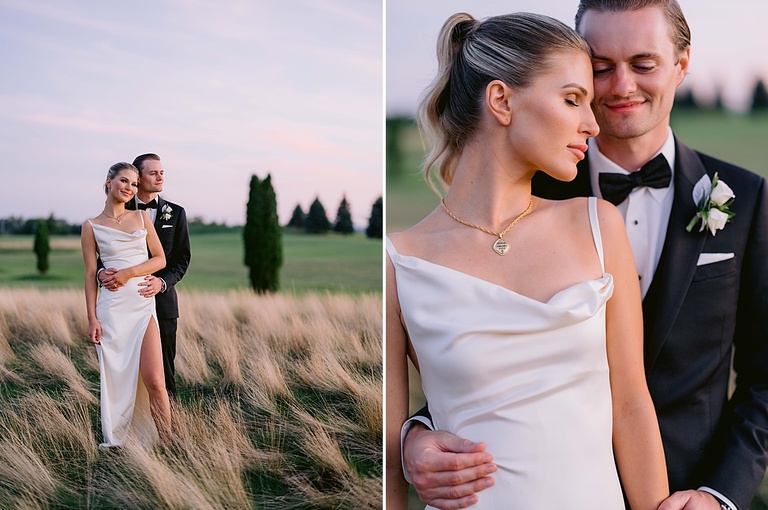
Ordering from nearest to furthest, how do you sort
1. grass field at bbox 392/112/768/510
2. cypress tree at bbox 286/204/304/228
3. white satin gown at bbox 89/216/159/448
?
grass field at bbox 392/112/768/510, white satin gown at bbox 89/216/159/448, cypress tree at bbox 286/204/304/228

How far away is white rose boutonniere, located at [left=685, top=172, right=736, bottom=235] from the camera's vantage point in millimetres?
2475

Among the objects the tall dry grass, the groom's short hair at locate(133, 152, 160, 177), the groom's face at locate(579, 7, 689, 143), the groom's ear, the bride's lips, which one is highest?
the groom's face at locate(579, 7, 689, 143)

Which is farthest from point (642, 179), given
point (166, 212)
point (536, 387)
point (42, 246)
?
point (42, 246)

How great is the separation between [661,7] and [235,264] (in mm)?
2684

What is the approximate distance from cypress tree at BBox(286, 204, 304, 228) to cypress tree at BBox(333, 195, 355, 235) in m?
0.20

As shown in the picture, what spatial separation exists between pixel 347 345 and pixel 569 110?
→ 2389 millimetres

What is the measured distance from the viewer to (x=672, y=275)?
2.51 meters

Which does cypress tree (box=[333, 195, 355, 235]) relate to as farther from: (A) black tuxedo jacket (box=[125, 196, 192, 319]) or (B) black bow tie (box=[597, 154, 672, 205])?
(B) black bow tie (box=[597, 154, 672, 205])

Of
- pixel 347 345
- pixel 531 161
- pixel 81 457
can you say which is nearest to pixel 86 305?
pixel 81 457

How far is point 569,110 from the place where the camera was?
2303 millimetres

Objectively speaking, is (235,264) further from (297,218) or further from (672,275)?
(672,275)

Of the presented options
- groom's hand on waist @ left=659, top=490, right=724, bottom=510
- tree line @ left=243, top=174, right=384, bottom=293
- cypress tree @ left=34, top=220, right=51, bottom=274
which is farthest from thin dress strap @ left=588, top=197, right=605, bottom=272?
cypress tree @ left=34, top=220, right=51, bottom=274

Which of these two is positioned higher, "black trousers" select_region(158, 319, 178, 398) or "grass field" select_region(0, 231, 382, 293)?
"grass field" select_region(0, 231, 382, 293)

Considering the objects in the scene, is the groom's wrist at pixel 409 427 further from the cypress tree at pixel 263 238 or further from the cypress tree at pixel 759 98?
the cypress tree at pixel 759 98
